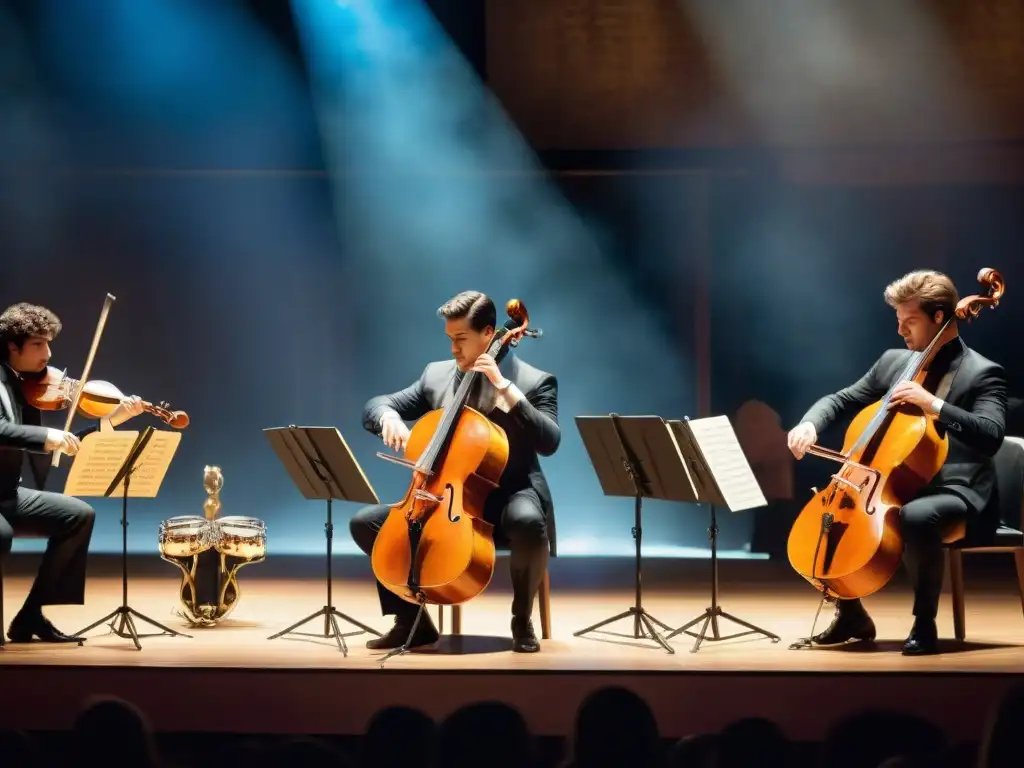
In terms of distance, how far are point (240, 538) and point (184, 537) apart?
0.63ft

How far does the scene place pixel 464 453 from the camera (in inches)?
142

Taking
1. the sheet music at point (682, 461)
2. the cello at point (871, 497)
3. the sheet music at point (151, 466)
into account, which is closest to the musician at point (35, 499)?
the sheet music at point (151, 466)

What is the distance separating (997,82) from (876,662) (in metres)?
3.46

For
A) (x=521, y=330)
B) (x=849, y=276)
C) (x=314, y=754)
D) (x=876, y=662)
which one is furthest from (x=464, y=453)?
(x=849, y=276)

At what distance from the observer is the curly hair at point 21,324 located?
3984 mm

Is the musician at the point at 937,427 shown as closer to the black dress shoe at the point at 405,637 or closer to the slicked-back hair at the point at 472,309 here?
the slicked-back hair at the point at 472,309

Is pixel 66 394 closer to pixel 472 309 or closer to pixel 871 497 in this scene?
pixel 472 309

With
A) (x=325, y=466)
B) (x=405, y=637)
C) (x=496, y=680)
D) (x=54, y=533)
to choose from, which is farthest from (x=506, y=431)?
(x=54, y=533)

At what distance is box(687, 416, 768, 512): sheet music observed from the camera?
356 cm

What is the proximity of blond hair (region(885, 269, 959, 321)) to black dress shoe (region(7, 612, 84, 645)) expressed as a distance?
9.18 ft

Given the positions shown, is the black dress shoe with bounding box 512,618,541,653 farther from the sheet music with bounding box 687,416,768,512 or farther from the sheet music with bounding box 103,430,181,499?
the sheet music with bounding box 103,430,181,499

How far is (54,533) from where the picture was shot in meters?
4.02

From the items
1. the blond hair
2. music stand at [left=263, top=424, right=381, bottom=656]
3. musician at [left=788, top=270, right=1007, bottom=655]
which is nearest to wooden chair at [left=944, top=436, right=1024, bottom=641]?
musician at [left=788, top=270, right=1007, bottom=655]

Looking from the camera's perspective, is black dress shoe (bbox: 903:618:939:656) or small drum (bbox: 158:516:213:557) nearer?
black dress shoe (bbox: 903:618:939:656)
